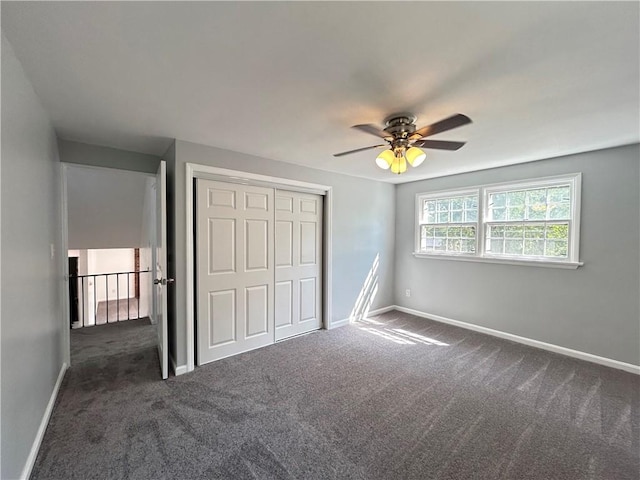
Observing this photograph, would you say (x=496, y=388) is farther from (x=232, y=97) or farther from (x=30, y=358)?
(x=30, y=358)

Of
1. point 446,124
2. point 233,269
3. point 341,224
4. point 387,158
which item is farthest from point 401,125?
point 233,269

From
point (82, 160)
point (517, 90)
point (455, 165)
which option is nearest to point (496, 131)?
point (517, 90)

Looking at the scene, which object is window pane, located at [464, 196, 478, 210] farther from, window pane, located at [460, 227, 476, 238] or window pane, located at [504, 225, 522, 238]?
window pane, located at [504, 225, 522, 238]

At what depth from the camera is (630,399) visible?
2.33 metres

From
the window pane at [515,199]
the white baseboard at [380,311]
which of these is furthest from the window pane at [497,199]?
the white baseboard at [380,311]

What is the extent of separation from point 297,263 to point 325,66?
262cm

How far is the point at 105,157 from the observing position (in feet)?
9.55

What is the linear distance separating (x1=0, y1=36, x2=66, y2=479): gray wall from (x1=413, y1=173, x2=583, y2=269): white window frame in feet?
15.1

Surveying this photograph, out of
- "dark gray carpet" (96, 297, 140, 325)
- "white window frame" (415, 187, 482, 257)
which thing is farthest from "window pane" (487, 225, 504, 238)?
"dark gray carpet" (96, 297, 140, 325)

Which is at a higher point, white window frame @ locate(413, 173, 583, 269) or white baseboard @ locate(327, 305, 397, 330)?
white window frame @ locate(413, 173, 583, 269)

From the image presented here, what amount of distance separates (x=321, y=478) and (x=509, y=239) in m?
3.64

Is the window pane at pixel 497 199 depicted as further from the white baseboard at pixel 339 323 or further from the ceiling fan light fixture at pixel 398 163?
the white baseboard at pixel 339 323

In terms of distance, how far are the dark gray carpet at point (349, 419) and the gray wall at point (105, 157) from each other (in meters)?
2.20

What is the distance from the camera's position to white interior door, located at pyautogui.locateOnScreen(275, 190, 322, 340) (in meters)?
3.53
